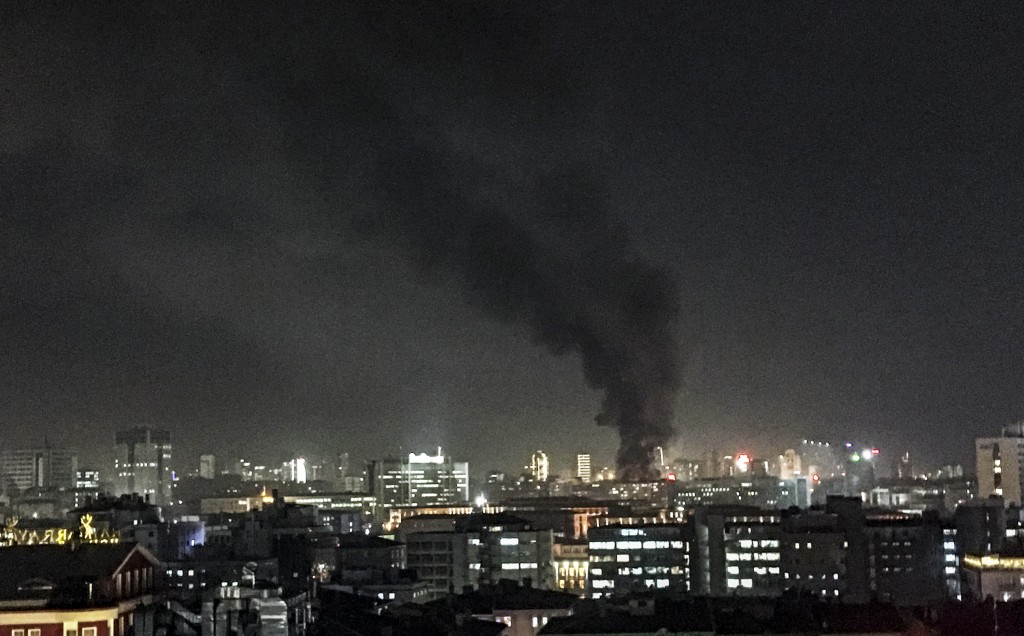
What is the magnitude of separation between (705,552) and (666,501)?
7248cm

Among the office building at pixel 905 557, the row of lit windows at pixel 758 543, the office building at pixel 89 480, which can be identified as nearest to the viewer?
the row of lit windows at pixel 758 543

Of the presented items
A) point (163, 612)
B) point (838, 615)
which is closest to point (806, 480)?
point (838, 615)

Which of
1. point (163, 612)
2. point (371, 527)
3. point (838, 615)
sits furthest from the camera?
point (371, 527)

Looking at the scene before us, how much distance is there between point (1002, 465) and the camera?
16088 centimetres

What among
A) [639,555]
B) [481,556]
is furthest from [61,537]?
[481,556]

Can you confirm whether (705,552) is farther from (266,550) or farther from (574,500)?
(574,500)

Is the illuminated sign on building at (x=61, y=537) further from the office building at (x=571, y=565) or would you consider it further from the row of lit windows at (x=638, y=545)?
the office building at (x=571, y=565)

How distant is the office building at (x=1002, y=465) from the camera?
159 m

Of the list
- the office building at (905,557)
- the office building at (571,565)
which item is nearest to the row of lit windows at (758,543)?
the office building at (905,557)

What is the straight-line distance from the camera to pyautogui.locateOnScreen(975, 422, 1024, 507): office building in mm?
158625

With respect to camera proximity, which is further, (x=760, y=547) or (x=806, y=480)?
(x=806, y=480)

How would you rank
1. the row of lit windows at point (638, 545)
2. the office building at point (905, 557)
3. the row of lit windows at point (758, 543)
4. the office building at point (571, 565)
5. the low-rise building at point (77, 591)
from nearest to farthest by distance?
the low-rise building at point (77, 591) < the row of lit windows at point (758, 543) < the office building at point (905, 557) < the row of lit windows at point (638, 545) < the office building at point (571, 565)

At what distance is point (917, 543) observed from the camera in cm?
8800

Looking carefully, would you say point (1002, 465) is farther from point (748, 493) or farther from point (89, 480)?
point (89, 480)
